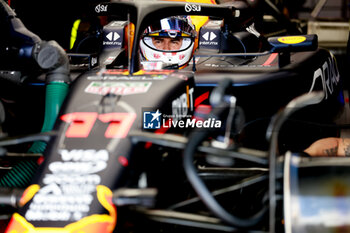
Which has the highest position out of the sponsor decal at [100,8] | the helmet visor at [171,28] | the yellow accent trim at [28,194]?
the sponsor decal at [100,8]

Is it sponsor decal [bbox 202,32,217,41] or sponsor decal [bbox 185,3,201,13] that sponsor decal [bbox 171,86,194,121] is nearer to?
sponsor decal [bbox 185,3,201,13]

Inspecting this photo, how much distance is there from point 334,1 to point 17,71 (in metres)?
12.0

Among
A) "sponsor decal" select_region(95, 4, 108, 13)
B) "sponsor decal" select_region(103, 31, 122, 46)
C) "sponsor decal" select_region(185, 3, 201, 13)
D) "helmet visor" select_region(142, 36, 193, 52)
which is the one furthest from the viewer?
"sponsor decal" select_region(103, 31, 122, 46)

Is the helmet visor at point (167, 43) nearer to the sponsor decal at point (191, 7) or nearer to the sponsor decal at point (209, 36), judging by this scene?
the sponsor decal at point (209, 36)

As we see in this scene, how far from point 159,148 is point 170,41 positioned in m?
1.38

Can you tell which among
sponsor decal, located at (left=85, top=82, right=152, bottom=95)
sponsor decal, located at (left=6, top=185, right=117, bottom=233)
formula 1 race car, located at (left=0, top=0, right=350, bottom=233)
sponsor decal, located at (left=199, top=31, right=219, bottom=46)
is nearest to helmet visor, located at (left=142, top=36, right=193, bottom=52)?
sponsor decal, located at (left=199, top=31, right=219, bottom=46)

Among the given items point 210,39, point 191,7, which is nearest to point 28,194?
point 191,7

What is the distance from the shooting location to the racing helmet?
2732 millimetres

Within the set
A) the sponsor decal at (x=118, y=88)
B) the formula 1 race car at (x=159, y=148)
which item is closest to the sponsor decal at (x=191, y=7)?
the formula 1 race car at (x=159, y=148)

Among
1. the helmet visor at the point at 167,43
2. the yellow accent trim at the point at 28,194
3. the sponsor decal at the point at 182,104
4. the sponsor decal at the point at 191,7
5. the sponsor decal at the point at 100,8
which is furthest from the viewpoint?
the helmet visor at the point at 167,43

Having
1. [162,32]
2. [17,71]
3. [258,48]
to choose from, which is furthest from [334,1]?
[17,71]

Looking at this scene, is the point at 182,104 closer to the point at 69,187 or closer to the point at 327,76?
the point at 69,187

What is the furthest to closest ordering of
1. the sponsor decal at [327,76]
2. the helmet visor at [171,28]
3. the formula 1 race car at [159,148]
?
1. the helmet visor at [171,28]
2. the sponsor decal at [327,76]
3. the formula 1 race car at [159,148]

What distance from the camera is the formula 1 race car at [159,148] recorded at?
1.34m
